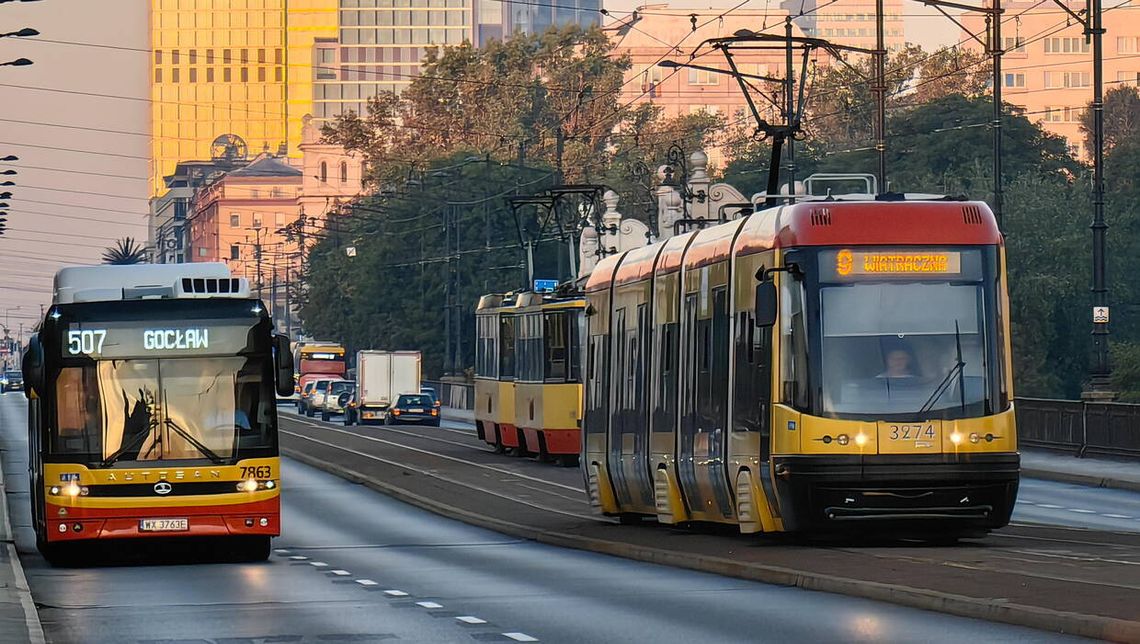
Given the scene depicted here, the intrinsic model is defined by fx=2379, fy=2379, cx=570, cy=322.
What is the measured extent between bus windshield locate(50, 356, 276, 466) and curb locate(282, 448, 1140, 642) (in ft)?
12.8

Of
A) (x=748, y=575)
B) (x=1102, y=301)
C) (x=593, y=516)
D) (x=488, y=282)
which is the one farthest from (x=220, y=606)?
(x=488, y=282)

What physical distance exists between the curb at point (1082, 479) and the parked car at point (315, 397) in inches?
2359

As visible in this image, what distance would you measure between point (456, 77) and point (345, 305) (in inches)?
873

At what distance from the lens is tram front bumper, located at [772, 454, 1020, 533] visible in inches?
815

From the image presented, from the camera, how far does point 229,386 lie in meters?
24.3

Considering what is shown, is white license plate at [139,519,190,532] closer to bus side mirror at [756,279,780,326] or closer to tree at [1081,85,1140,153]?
bus side mirror at [756,279,780,326]

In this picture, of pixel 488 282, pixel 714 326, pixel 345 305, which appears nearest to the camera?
pixel 714 326

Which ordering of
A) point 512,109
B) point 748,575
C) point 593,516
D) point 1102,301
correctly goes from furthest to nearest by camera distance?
point 512,109, point 1102,301, point 593,516, point 748,575

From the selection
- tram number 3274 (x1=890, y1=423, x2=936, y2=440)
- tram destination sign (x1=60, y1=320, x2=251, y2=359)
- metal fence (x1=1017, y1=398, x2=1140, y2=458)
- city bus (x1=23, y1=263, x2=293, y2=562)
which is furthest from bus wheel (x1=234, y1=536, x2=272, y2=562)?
metal fence (x1=1017, y1=398, x2=1140, y2=458)

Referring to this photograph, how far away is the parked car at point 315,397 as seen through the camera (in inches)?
3949

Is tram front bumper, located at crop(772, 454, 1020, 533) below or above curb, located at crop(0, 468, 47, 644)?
above

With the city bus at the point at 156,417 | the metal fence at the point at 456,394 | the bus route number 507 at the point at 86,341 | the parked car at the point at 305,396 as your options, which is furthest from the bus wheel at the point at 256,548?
the parked car at the point at 305,396

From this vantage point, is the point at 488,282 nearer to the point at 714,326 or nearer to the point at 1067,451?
the point at 1067,451

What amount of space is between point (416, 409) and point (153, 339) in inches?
2309
